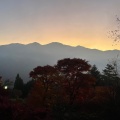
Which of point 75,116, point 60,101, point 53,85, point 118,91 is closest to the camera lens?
point 118,91

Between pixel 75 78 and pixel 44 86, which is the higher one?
pixel 75 78

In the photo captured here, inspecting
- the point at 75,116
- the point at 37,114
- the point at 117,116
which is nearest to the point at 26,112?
the point at 37,114

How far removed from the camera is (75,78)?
44.0m

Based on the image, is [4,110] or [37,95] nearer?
[4,110]

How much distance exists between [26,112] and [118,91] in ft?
42.4

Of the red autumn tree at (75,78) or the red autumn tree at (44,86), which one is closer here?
the red autumn tree at (44,86)

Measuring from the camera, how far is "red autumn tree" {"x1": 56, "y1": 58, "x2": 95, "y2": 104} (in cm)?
4316

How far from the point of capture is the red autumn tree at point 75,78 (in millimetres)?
43156

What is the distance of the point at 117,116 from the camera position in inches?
877

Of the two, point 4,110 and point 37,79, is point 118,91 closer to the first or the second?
point 4,110

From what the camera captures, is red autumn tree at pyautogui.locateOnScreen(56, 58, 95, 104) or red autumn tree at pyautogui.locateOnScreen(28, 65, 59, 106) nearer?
red autumn tree at pyautogui.locateOnScreen(28, 65, 59, 106)

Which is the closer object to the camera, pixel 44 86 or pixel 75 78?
pixel 44 86

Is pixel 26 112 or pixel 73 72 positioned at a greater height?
pixel 73 72

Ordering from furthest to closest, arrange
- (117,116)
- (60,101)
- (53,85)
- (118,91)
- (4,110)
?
(53,85) < (60,101) < (118,91) < (117,116) < (4,110)
